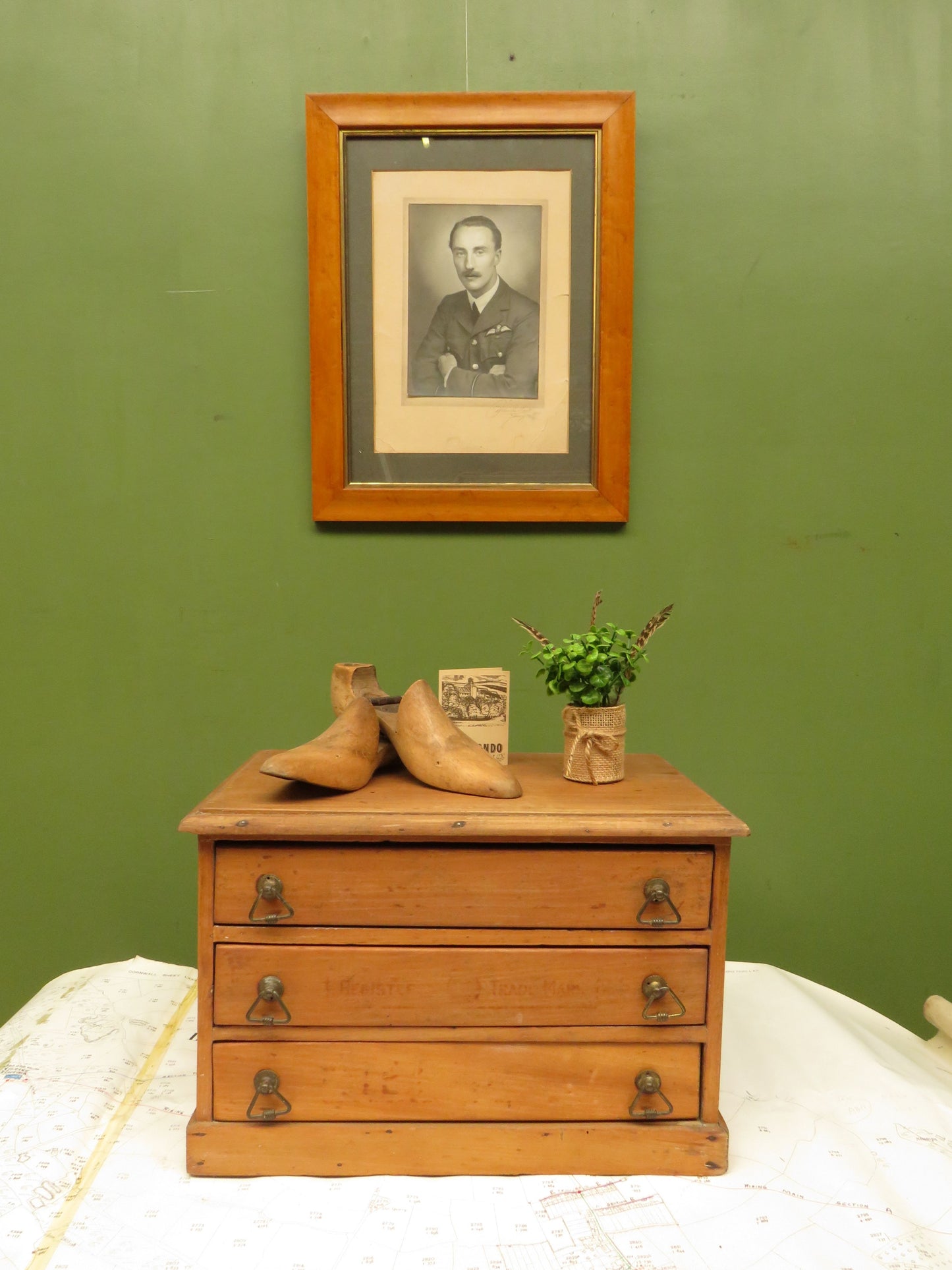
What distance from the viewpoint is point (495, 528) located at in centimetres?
172

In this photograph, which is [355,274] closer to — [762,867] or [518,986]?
[518,986]

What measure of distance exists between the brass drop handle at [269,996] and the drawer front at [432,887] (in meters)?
0.08

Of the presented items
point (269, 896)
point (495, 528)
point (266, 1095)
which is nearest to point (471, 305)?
point (495, 528)

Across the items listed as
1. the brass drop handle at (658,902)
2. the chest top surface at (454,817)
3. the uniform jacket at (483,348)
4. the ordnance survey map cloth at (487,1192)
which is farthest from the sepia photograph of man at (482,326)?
the ordnance survey map cloth at (487,1192)

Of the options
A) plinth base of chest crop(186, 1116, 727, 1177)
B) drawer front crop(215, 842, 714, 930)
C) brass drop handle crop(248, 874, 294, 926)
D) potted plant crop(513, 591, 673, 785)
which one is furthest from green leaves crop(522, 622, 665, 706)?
plinth base of chest crop(186, 1116, 727, 1177)

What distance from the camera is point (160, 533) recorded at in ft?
5.66

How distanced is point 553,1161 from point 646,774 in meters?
0.59

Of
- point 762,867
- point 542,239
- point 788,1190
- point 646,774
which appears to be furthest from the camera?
point 762,867

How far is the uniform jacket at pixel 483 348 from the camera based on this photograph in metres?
1.67

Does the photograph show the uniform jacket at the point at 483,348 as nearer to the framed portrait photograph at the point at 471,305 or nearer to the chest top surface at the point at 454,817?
the framed portrait photograph at the point at 471,305

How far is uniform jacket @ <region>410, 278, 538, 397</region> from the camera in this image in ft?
5.47

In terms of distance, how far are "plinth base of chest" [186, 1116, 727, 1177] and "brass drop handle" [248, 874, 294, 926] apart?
0.29 metres

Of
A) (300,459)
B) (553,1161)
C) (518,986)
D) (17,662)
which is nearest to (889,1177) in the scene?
(553,1161)

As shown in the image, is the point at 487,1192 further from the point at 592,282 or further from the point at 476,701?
the point at 592,282
